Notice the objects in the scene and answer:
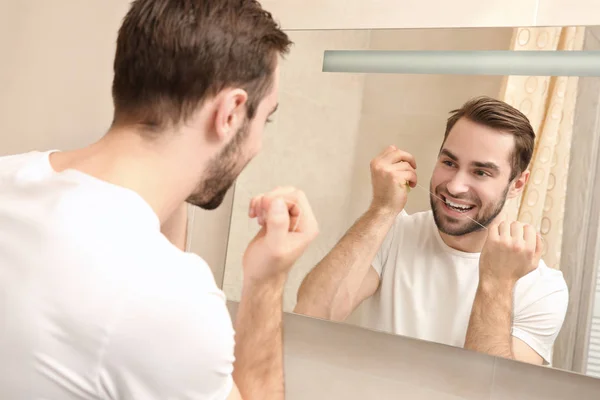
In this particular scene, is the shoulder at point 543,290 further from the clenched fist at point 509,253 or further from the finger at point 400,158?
the finger at point 400,158

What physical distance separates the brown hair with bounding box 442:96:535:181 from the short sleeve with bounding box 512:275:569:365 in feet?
0.60

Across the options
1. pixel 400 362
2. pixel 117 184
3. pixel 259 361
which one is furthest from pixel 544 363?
pixel 117 184

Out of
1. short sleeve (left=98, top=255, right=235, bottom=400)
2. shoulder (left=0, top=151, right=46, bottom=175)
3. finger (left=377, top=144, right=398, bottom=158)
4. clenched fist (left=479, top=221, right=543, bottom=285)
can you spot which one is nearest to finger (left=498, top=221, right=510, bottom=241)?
clenched fist (left=479, top=221, right=543, bottom=285)

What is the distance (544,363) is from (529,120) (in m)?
0.36

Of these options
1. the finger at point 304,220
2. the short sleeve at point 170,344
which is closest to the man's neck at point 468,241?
the finger at point 304,220

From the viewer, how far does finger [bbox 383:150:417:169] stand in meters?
1.16

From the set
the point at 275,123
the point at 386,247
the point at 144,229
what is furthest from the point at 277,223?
the point at 275,123

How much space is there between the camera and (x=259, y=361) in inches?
32.7

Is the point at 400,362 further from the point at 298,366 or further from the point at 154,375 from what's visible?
the point at 154,375

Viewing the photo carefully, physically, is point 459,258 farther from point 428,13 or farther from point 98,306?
point 98,306

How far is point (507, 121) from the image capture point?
108 centimetres

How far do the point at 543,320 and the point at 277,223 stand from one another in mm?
448

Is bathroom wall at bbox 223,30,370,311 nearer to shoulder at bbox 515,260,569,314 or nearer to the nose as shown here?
the nose

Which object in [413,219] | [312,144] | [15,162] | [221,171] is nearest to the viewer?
[15,162]
